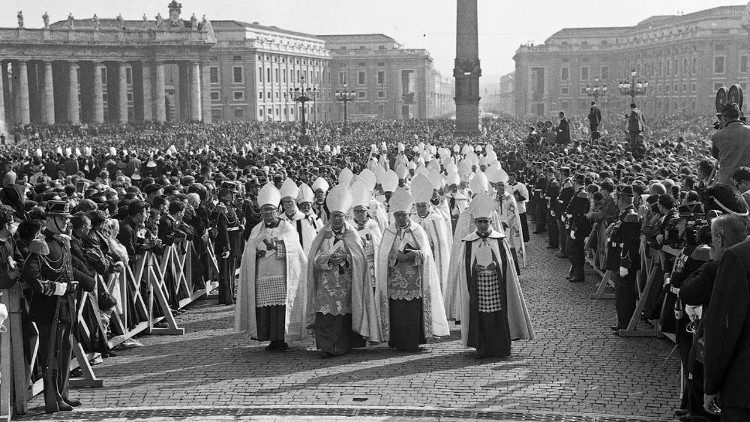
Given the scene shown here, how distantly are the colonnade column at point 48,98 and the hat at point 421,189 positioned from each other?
67.3 m

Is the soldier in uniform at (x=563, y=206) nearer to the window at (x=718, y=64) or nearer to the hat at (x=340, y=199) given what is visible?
the hat at (x=340, y=199)

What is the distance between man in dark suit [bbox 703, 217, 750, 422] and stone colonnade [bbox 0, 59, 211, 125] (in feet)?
250

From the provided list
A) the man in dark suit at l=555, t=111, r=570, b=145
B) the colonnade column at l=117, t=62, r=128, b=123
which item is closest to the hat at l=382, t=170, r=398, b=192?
the man in dark suit at l=555, t=111, r=570, b=145

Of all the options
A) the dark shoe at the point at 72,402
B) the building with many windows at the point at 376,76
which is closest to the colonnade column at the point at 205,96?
the building with many windows at the point at 376,76

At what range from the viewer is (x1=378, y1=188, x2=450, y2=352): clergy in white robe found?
12.5 meters

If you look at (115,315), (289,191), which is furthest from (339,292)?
(115,315)

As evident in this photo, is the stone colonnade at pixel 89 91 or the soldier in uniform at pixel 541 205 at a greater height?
the stone colonnade at pixel 89 91

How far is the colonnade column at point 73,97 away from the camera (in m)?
78.7

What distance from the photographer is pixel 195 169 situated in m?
27.4

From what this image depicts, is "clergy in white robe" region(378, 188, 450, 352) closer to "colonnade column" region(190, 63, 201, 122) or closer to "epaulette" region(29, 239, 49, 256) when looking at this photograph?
"epaulette" region(29, 239, 49, 256)

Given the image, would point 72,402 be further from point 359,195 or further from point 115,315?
point 359,195

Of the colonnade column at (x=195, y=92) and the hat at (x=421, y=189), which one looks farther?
the colonnade column at (x=195, y=92)

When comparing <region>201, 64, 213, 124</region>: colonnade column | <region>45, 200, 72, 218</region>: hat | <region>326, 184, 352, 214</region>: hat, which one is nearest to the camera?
<region>45, 200, 72, 218</region>: hat

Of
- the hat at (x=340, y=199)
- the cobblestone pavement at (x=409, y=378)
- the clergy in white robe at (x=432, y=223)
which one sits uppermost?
the hat at (x=340, y=199)
